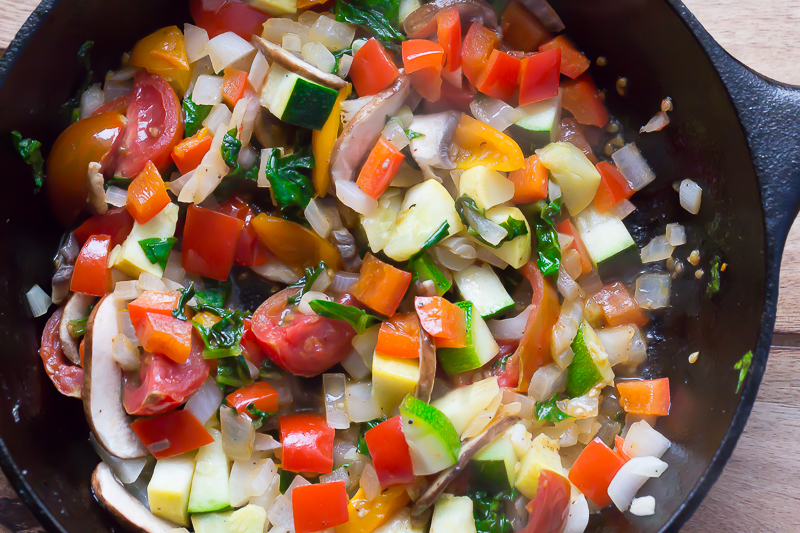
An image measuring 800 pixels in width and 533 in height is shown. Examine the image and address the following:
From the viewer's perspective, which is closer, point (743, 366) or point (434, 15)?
point (743, 366)

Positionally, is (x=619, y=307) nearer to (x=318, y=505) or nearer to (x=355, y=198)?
(x=355, y=198)

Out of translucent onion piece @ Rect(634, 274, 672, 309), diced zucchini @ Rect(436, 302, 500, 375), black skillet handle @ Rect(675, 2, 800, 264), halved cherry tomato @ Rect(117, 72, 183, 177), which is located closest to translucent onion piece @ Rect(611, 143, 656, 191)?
translucent onion piece @ Rect(634, 274, 672, 309)

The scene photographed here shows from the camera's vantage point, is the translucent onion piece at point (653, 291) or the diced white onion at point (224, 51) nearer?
the diced white onion at point (224, 51)

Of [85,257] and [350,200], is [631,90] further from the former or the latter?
[85,257]

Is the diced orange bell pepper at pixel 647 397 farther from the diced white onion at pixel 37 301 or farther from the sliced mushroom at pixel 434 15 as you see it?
the diced white onion at pixel 37 301

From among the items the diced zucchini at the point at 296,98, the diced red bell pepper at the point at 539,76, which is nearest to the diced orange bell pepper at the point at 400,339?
the diced zucchini at the point at 296,98

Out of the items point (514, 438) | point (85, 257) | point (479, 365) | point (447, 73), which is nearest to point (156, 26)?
point (85, 257)

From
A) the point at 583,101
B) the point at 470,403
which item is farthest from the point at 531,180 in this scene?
the point at 470,403
